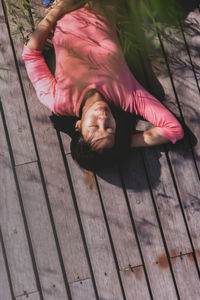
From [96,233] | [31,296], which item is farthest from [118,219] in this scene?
[31,296]

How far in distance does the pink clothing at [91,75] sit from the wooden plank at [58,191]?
194mm

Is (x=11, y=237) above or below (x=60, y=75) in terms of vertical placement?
below

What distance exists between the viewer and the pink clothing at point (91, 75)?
2.35 metres

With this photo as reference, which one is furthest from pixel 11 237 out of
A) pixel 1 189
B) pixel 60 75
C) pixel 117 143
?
pixel 60 75

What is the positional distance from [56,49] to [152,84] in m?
0.77

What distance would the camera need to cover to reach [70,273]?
2502 millimetres

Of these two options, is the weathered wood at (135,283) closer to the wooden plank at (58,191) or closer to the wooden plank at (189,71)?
the wooden plank at (58,191)

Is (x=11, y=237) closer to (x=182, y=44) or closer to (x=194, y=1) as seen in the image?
(x=182, y=44)

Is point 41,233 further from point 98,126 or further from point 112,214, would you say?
point 98,126

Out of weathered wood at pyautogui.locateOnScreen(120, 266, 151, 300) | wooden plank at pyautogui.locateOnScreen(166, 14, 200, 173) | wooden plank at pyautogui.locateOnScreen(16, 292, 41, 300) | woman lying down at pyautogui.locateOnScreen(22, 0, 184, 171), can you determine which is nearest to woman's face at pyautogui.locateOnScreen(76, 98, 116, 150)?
woman lying down at pyautogui.locateOnScreen(22, 0, 184, 171)

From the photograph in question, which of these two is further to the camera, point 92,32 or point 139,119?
point 139,119

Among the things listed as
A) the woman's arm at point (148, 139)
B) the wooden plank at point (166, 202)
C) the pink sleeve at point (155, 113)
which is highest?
the pink sleeve at point (155, 113)

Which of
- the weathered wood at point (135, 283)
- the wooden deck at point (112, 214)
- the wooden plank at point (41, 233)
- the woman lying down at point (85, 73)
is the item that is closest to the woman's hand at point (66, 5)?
the woman lying down at point (85, 73)

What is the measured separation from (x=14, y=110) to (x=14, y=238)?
0.99m
